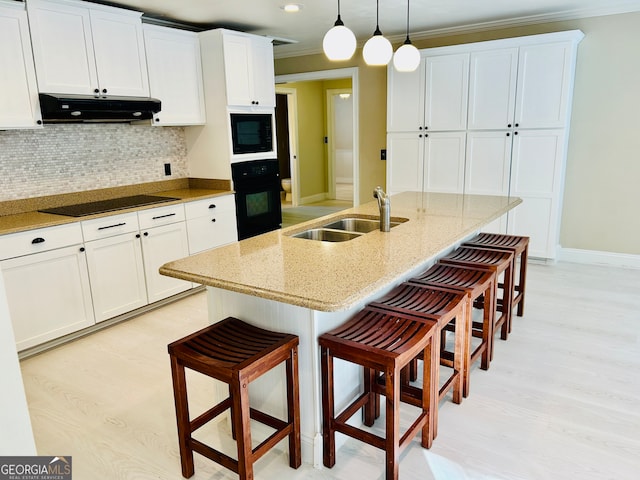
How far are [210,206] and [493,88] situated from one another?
9.56ft

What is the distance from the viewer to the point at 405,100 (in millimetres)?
4984

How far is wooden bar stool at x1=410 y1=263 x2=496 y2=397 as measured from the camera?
2.45m

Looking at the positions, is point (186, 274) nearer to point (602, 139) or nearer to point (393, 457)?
point (393, 457)

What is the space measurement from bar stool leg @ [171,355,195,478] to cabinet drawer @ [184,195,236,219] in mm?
2308

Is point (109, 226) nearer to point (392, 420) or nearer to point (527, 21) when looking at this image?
point (392, 420)

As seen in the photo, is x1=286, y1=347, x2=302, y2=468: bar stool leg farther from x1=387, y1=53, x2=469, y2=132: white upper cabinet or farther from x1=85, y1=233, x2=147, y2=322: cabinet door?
x1=387, y1=53, x2=469, y2=132: white upper cabinet

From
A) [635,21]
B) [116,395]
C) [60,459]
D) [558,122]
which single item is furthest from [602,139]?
[60,459]

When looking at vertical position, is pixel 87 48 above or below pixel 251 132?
above

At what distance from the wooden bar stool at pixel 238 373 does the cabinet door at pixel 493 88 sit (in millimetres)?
3552

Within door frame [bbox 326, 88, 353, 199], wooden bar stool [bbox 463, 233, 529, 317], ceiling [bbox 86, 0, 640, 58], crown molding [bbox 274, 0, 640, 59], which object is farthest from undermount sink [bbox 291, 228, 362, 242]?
door frame [bbox 326, 88, 353, 199]

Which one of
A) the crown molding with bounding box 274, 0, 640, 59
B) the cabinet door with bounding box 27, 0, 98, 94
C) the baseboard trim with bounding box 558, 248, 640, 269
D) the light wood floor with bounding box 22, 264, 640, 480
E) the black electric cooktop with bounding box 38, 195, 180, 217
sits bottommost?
the light wood floor with bounding box 22, 264, 640, 480

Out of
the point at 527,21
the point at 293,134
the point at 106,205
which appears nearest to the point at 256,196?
the point at 106,205

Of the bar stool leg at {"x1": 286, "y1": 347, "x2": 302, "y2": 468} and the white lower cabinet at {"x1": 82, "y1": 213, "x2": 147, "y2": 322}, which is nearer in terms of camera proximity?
the bar stool leg at {"x1": 286, "y1": 347, "x2": 302, "y2": 468}

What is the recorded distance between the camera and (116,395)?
263 cm
